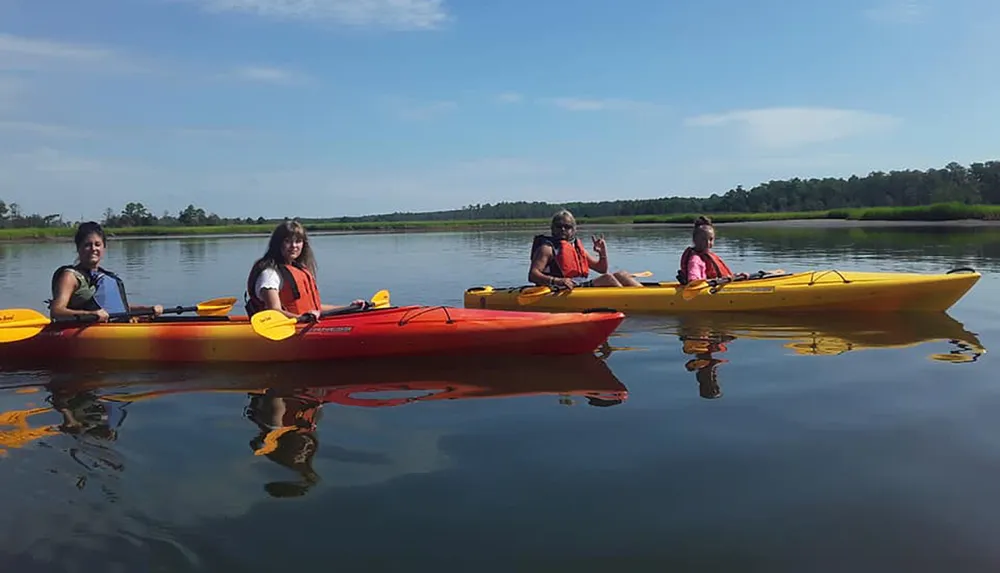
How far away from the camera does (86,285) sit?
7.00 metres

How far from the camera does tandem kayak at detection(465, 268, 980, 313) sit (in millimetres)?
8938

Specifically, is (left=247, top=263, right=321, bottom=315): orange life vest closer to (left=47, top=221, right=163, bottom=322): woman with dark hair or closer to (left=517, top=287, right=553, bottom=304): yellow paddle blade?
(left=47, top=221, right=163, bottom=322): woman with dark hair

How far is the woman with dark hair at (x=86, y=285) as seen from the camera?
22.2 ft

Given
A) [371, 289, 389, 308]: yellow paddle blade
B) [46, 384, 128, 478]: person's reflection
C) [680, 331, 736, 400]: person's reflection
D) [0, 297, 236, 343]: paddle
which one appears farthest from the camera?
[371, 289, 389, 308]: yellow paddle blade

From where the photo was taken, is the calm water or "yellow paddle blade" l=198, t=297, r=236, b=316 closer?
the calm water

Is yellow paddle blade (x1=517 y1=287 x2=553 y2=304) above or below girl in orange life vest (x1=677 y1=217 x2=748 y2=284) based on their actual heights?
below

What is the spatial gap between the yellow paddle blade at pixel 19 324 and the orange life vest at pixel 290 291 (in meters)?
2.06

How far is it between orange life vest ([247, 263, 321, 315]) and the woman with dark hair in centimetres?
124

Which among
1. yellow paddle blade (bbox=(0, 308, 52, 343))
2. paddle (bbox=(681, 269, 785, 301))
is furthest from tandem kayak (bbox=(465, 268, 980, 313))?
yellow paddle blade (bbox=(0, 308, 52, 343))

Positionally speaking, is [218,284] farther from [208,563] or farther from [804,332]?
[208,563]

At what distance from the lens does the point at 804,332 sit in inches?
320

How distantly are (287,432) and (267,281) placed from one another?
6.85ft

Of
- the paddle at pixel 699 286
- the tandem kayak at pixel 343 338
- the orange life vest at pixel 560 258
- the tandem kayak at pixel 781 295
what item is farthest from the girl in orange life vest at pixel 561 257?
the tandem kayak at pixel 343 338

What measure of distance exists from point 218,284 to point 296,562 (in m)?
14.2
